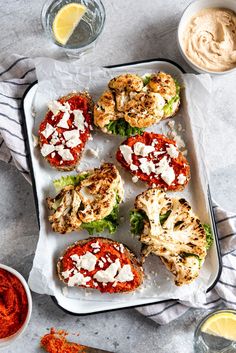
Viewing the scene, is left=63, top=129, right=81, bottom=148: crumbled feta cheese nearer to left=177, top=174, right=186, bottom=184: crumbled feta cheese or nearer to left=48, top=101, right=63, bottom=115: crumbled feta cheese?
left=48, top=101, right=63, bottom=115: crumbled feta cheese

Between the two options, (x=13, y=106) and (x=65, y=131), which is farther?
(x=13, y=106)

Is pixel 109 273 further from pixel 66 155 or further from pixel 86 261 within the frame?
pixel 66 155

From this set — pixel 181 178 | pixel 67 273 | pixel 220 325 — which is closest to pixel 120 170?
pixel 181 178

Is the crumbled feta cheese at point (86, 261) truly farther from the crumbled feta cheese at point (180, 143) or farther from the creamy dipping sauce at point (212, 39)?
the creamy dipping sauce at point (212, 39)

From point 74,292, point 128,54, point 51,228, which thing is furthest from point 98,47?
point 74,292

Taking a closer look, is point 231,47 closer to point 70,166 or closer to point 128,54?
point 128,54
